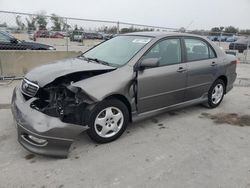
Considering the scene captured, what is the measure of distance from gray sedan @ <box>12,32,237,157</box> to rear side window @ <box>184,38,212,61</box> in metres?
0.02

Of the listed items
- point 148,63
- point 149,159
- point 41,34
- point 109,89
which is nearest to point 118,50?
point 148,63

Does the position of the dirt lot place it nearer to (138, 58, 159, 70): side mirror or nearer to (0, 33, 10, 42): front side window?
(138, 58, 159, 70): side mirror

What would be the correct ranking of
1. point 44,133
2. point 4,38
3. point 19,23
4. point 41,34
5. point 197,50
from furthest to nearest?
point 41,34
point 4,38
point 19,23
point 197,50
point 44,133

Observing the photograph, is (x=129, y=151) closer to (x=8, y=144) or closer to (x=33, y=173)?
(x=33, y=173)

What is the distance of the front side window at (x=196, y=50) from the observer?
4.76 m

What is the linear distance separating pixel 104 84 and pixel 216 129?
2201mm

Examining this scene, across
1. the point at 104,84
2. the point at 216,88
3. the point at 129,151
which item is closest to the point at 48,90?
the point at 104,84

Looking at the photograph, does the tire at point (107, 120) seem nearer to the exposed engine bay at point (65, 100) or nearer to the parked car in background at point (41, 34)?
the exposed engine bay at point (65, 100)

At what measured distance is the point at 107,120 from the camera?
12.1 feet

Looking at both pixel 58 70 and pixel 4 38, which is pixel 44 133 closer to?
pixel 58 70

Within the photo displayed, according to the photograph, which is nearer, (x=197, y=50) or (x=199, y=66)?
(x=199, y=66)

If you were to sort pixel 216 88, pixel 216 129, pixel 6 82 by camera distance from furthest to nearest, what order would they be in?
1. pixel 6 82
2. pixel 216 88
3. pixel 216 129

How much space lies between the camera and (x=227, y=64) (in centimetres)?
550

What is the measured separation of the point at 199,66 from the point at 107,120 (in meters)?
Result: 2.26
